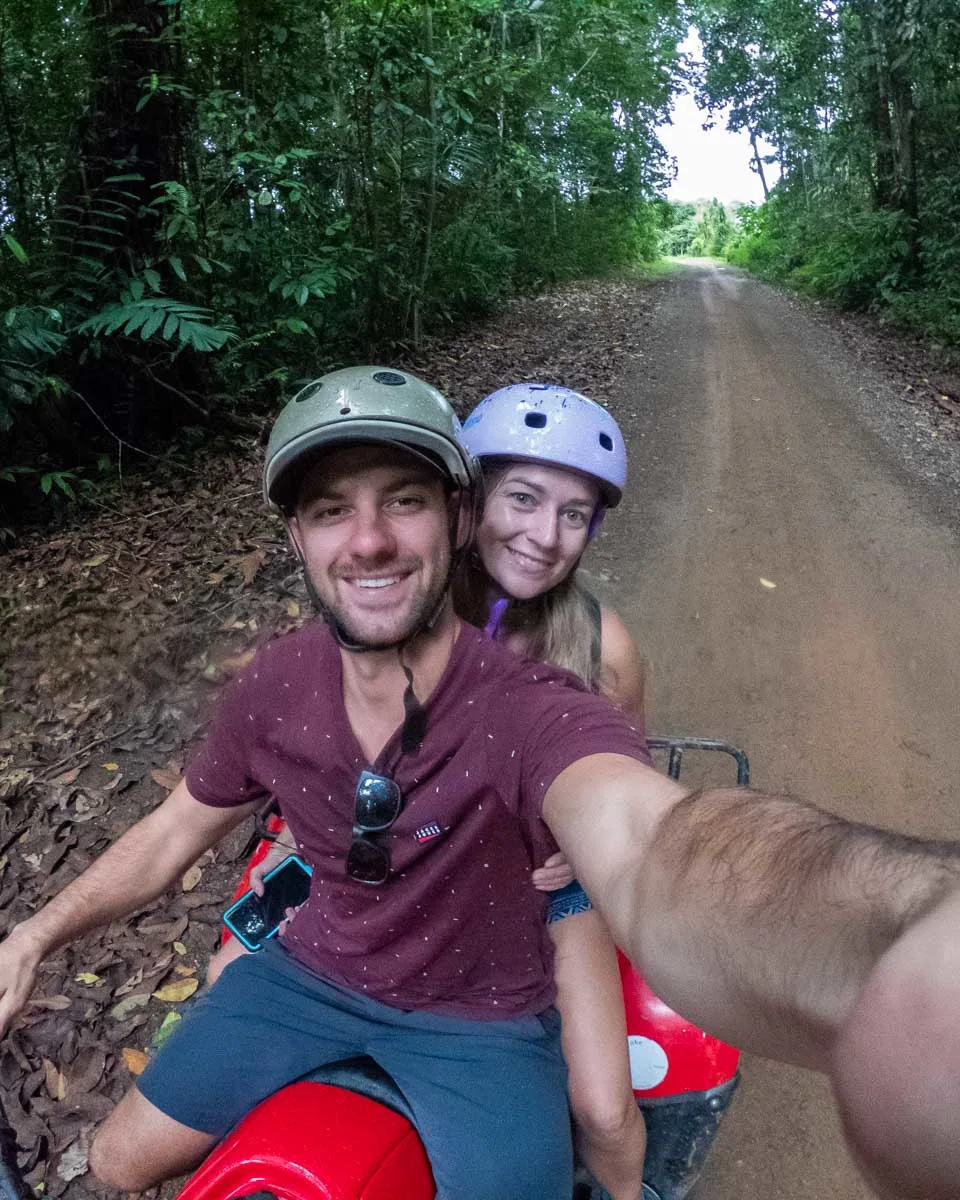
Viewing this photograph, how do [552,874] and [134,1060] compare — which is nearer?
[552,874]

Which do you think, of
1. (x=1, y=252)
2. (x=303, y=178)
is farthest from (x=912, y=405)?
(x=1, y=252)

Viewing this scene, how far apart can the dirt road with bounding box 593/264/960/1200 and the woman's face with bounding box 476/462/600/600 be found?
1.95 m

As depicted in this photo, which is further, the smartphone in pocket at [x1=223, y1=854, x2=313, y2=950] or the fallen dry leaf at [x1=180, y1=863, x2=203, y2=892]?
the fallen dry leaf at [x1=180, y1=863, x2=203, y2=892]

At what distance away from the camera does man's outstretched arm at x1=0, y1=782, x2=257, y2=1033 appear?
1.89 metres

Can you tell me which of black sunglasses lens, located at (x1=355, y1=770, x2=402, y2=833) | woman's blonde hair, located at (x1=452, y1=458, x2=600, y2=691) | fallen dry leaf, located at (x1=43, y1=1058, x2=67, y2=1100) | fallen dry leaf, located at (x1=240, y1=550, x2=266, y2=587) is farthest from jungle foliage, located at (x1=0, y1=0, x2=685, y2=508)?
black sunglasses lens, located at (x1=355, y1=770, x2=402, y2=833)

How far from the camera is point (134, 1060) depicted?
10.3 feet

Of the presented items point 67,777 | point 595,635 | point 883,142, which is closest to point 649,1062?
point 595,635

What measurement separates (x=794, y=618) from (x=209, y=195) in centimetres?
538

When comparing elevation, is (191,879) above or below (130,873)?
below

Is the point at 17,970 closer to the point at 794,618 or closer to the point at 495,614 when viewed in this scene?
the point at 495,614

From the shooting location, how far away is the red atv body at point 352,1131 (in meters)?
1.37

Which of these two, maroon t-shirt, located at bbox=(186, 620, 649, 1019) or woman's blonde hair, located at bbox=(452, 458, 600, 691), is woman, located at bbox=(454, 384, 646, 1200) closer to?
woman's blonde hair, located at bbox=(452, 458, 600, 691)

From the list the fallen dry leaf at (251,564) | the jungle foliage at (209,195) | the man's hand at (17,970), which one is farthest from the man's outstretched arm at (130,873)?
the jungle foliage at (209,195)

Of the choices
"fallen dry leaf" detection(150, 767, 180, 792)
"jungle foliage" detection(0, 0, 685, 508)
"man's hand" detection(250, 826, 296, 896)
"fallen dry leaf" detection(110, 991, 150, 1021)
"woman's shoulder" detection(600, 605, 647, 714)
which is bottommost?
"fallen dry leaf" detection(110, 991, 150, 1021)
